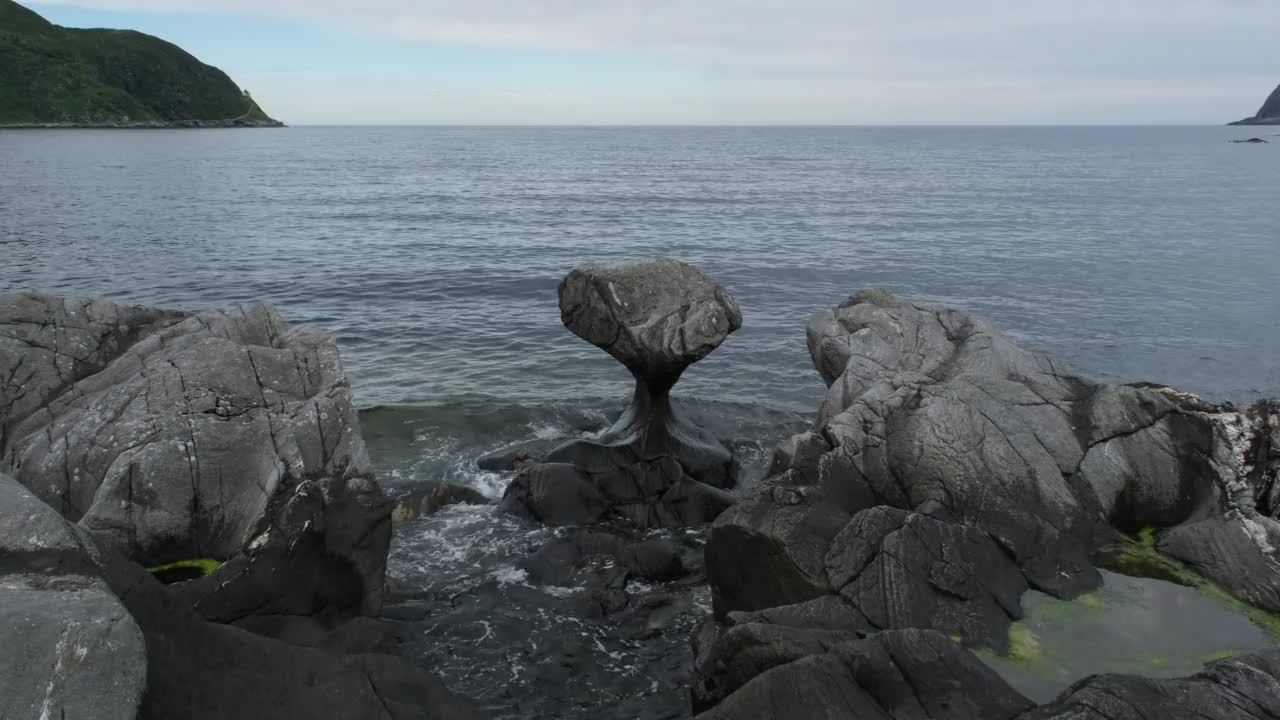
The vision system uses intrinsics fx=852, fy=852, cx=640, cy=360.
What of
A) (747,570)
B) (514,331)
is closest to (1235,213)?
(514,331)

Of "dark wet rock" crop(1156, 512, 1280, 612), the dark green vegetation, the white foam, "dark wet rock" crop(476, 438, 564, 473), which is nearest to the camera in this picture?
the dark green vegetation

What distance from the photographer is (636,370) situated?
22578 mm

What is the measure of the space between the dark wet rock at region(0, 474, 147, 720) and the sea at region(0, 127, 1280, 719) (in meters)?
7.68

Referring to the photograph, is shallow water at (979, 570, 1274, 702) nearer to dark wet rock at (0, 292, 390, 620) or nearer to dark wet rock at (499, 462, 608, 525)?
dark wet rock at (0, 292, 390, 620)

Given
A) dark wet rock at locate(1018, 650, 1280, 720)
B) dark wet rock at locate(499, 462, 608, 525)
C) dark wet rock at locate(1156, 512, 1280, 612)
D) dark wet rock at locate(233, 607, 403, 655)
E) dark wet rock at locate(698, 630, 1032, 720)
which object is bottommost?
dark wet rock at locate(499, 462, 608, 525)

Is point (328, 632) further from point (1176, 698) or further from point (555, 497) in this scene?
point (1176, 698)

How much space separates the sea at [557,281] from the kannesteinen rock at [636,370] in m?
1.09

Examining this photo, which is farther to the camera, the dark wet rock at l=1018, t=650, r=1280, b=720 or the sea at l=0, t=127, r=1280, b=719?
the sea at l=0, t=127, r=1280, b=719

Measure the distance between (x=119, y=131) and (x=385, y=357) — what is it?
204 meters

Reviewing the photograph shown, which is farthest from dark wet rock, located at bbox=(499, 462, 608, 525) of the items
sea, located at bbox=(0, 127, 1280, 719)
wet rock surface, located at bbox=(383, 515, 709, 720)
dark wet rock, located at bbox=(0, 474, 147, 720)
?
dark wet rock, located at bbox=(0, 474, 147, 720)

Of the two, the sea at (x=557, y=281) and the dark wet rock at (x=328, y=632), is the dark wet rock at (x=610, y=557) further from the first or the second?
the dark wet rock at (x=328, y=632)

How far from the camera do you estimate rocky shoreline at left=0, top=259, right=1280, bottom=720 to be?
9.62m

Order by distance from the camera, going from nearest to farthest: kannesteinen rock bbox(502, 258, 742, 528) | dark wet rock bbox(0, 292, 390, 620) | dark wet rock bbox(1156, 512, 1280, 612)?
dark wet rock bbox(0, 292, 390, 620), dark wet rock bbox(1156, 512, 1280, 612), kannesteinen rock bbox(502, 258, 742, 528)

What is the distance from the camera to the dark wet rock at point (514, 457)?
79.7ft
